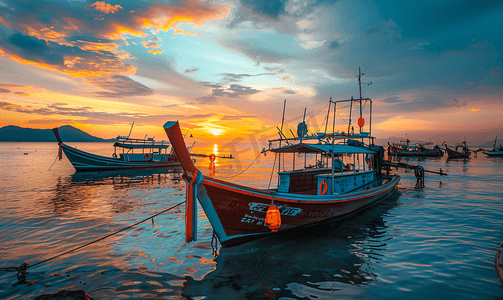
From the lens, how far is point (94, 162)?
35531mm

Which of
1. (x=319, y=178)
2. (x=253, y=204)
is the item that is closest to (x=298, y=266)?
(x=253, y=204)

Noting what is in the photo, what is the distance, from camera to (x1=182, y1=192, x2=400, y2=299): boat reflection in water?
594 centimetres

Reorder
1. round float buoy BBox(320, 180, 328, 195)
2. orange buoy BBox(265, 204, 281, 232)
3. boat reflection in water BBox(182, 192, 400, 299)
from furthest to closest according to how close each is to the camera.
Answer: round float buoy BBox(320, 180, 328, 195) → orange buoy BBox(265, 204, 281, 232) → boat reflection in water BBox(182, 192, 400, 299)

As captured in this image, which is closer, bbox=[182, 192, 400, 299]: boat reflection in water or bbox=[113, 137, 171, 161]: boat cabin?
bbox=[182, 192, 400, 299]: boat reflection in water

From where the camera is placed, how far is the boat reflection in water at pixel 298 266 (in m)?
5.94

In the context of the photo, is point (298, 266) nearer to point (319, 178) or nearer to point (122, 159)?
point (319, 178)

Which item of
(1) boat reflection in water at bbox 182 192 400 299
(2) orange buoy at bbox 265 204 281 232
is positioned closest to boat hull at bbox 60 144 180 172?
(1) boat reflection in water at bbox 182 192 400 299

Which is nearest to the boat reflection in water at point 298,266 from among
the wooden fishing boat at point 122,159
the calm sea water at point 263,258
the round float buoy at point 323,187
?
the calm sea water at point 263,258

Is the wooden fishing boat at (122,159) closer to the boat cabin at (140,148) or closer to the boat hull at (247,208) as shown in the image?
the boat cabin at (140,148)

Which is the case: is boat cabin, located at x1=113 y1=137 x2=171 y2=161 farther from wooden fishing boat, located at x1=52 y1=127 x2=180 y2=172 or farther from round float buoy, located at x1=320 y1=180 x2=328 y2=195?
round float buoy, located at x1=320 y1=180 x2=328 y2=195

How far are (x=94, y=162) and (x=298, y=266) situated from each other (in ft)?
125

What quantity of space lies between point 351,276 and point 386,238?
411 centimetres

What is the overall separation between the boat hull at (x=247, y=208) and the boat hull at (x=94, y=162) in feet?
115

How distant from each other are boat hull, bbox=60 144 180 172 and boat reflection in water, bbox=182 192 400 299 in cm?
3527
